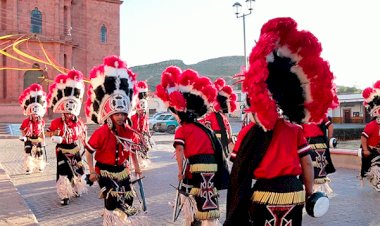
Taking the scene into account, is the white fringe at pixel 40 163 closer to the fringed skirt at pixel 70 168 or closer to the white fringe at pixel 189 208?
the fringed skirt at pixel 70 168

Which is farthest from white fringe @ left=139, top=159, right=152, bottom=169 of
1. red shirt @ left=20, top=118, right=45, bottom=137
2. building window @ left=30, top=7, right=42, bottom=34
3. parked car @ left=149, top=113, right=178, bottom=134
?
building window @ left=30, top=7, right=42, bottom=34

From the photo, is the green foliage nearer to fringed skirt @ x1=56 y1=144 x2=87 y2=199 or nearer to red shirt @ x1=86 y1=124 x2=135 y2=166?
fringed skirt @ x1=56 y1=144 x2=87 y2=199

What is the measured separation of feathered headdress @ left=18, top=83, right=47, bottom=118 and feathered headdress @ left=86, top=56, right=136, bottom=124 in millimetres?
6515

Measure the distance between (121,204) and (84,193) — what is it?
4.05m

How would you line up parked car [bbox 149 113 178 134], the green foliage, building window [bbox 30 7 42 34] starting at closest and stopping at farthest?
1. parked car [bbox 149 113 178 134]
2. building window [bbox 30 7 42 34]
3. the green foliage

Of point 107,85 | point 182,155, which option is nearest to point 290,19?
point 182,155

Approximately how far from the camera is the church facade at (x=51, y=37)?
125 ft

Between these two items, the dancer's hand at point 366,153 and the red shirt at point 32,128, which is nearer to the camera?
the dancer's hand at point 366,153

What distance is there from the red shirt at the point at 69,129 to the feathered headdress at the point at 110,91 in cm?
277

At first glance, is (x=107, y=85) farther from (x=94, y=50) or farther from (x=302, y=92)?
(x=94, y=50)

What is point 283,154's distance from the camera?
149 inches

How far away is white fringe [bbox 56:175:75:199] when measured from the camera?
27.9 ft

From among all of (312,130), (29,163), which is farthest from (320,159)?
(29,163)

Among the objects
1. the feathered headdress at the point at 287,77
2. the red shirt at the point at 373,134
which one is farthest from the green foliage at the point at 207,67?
the feathered headdress at the point at 287,77
